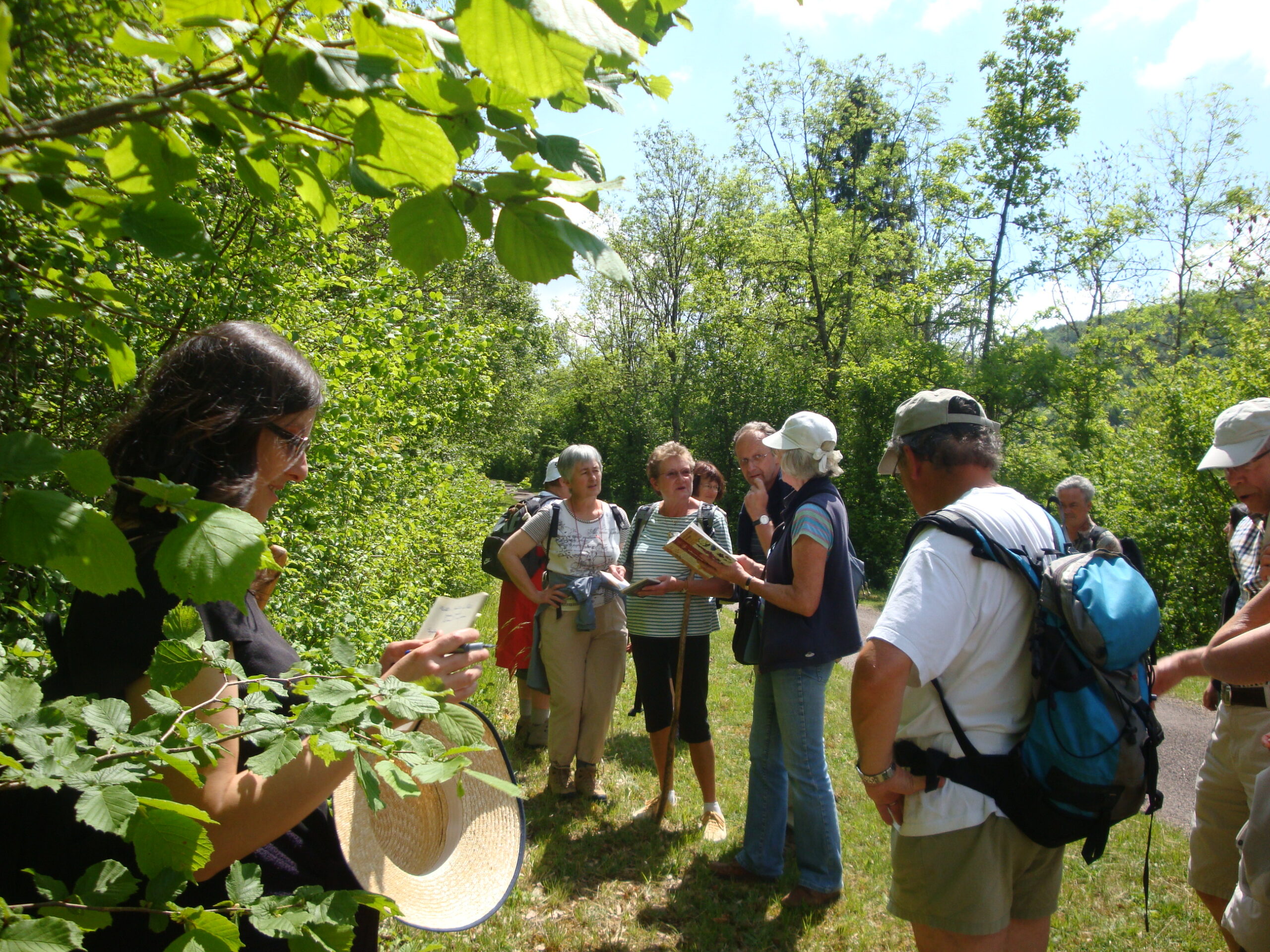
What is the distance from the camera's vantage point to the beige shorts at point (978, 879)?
79.9 inches

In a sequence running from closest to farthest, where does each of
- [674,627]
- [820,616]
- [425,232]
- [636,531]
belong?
[425,232] < [820,616] < [674,627] < [636,531]

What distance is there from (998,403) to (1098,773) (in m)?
23.3

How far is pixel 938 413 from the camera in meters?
2.36

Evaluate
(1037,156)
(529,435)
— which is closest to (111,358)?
(1037,156)

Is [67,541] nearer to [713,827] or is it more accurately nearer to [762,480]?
[762,480]

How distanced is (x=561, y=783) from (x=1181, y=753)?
5356 mm

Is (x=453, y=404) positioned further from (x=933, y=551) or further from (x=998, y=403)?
(x=998, y=403)

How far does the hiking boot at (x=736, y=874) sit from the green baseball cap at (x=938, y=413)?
2570 millimetres

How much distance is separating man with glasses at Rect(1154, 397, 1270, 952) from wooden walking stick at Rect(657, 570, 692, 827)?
93.2 inches

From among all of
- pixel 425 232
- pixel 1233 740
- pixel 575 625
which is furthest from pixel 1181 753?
pixel 425 232

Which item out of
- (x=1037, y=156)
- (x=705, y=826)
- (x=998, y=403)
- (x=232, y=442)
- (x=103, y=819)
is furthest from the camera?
(x=1037, y=156)

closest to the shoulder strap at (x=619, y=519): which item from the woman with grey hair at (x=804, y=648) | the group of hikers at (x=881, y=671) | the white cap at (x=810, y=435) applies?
the group of hikers at (x=881, y=671)

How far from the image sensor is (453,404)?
26.9 feet

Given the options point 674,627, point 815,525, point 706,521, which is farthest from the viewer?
point 706,521
